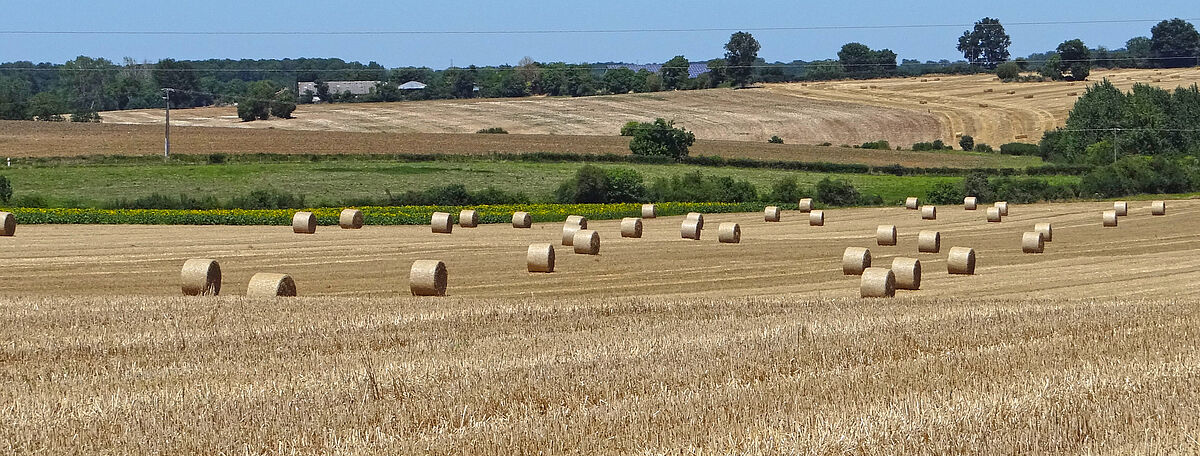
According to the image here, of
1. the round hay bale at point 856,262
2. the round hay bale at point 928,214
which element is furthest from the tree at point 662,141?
the round hay bale at point 856,262

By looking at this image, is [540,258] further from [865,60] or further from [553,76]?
[865,60]

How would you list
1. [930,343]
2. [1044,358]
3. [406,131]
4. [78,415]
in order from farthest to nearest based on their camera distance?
1. [406,131]
2. [930,343]
3. [1044,358]
4. [78,415]

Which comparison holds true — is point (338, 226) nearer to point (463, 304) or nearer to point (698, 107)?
point (463, 304)

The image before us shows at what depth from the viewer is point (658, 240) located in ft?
135

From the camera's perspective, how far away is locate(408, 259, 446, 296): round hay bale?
79.9 feet

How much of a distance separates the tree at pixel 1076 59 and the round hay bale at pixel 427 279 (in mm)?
126891

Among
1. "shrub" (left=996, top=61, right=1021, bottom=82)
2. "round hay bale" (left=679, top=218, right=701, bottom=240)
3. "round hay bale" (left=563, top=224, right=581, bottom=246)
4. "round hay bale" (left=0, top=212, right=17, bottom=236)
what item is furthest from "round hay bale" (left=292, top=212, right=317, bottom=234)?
"shrub" (left=996, top=61, right=1021, bottom=82)

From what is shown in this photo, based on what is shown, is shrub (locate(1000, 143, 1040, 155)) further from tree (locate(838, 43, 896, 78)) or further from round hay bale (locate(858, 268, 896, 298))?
round hay bale (locate(858, 268, 896, 298))

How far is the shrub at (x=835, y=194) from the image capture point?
64688 mm

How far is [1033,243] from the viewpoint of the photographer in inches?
1428

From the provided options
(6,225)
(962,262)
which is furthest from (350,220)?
(962,262)

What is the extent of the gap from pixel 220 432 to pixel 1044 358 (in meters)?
8.16

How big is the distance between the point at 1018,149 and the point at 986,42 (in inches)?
4077

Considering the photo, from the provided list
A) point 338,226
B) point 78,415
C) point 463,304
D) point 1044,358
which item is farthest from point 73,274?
point 1044,358
